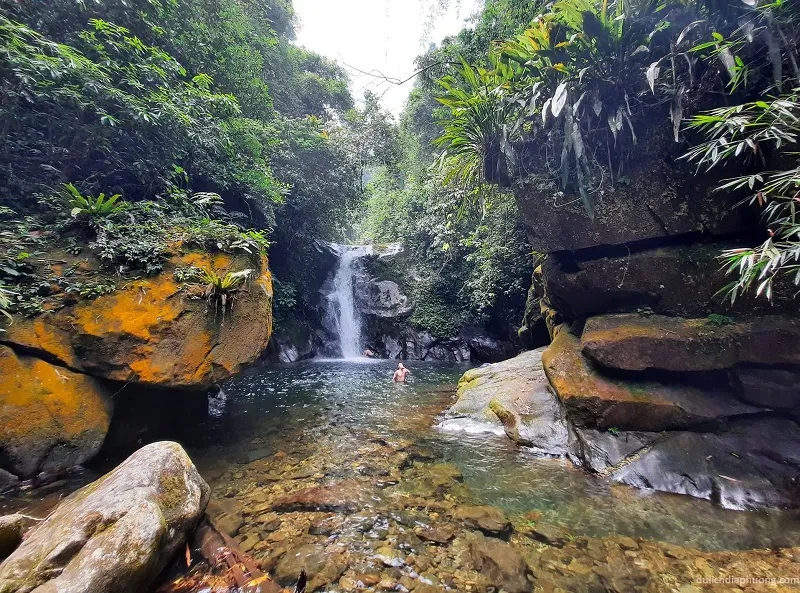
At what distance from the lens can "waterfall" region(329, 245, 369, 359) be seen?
16281 millimetres

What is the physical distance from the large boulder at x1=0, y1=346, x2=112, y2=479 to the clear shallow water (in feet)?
4.09

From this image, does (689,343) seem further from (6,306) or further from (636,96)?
(6,306)

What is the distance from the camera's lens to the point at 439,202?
49.0 ft

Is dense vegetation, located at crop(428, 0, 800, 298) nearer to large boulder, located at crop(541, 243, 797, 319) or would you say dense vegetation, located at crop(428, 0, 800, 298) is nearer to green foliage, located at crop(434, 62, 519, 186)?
green foliage, located at crop(434, 62, 519, 186)

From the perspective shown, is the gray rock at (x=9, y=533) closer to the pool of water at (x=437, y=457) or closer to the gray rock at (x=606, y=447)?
the pool of water at (x=437, y=457)

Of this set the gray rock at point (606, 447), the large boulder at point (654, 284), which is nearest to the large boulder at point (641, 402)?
the gray rock at point (606, 447)

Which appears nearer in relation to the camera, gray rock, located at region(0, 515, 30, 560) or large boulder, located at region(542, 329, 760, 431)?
gray rock, located at region(0, 515, 30, 560)

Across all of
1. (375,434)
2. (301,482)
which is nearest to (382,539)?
(301,482)

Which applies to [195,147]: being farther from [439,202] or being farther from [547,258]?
[439,202]

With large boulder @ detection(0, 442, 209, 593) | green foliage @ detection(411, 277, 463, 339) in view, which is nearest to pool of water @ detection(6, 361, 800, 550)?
large boulder @ detection(0, 442, 209, 593)

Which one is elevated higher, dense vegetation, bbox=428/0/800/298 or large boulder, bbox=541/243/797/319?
dense vegetation, bbox=428/0/800/298

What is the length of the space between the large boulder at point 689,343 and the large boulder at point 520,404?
A: 1.16m

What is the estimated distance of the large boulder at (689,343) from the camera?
3770 mm

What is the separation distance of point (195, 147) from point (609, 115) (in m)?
7.58
